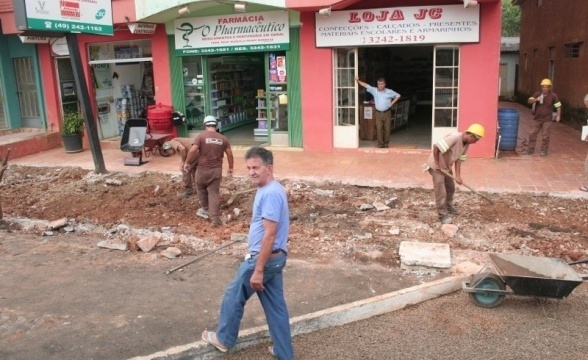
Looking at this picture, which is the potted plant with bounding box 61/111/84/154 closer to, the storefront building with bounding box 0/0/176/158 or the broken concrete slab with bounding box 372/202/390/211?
the storefront building with bounding box 0/0/176/158

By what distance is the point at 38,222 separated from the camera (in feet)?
28.0

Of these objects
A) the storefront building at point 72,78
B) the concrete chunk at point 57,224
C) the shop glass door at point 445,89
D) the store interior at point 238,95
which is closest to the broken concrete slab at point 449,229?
the shop glass door at point 445,89

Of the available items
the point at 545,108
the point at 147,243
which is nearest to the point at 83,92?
the point at 147,243

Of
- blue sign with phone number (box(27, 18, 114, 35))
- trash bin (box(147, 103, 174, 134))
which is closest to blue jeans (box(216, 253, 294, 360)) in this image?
blue sign with phone number (box(27, 18, 114, 35))

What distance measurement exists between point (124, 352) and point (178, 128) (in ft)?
33.1

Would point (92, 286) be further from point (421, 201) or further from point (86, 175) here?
point (86, 175)

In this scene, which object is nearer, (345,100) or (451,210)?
(451,210)

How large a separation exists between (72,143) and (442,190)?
33.8 ft

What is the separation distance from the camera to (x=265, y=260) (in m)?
4.05

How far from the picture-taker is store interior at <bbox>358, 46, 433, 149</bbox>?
1329cm

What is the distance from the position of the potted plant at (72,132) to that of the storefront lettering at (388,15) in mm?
7516

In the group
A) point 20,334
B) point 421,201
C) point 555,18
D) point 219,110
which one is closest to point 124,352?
point 20,334

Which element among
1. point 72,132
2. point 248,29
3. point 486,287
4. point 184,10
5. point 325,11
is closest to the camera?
point 486,287

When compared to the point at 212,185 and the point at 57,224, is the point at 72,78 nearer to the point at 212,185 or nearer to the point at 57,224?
the point at 57,224
